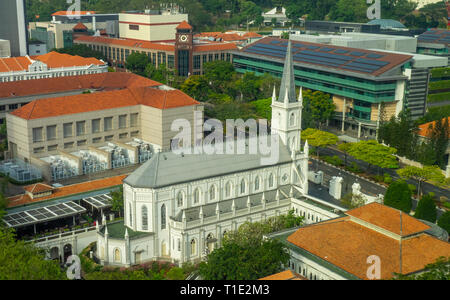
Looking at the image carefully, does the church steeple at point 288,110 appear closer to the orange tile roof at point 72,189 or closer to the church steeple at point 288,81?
the church steeple at point 288,81

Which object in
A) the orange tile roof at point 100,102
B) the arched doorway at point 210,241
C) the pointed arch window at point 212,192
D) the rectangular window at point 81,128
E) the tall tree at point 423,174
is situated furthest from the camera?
the rectangular window at point 81,128

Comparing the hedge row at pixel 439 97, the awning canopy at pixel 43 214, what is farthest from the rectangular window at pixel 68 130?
the hedge row at pixel 439 97

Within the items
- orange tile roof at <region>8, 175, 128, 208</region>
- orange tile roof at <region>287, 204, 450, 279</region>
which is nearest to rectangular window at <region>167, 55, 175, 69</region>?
orange tile roof at <region>8, 175, 128, 208</region>

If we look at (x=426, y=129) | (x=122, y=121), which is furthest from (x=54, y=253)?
(x=426, y=129)

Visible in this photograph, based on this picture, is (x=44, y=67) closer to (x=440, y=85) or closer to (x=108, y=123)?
(x=108, y=123)
